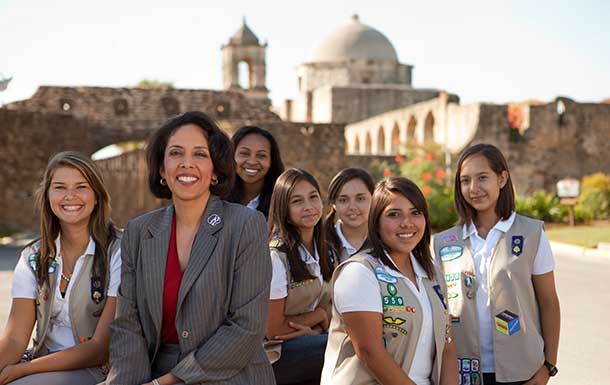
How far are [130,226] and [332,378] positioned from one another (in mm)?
1143

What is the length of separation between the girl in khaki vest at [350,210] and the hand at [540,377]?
4.86 ft

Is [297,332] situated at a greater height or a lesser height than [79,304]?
lesser

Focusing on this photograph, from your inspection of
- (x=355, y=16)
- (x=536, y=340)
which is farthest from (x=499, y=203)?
(x=355, y=16)

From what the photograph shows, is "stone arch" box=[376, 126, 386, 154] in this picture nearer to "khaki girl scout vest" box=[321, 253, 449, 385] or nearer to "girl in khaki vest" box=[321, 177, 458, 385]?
"girl in khaki vest" box=[321, 177, 458, 385]

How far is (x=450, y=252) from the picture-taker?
13.8 feet

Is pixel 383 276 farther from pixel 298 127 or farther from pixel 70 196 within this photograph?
pixel 298 127

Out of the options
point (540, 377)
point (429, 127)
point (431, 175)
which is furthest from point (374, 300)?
point (429, 127)

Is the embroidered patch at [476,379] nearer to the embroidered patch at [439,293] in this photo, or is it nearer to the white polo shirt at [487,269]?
the white polo shirt at [487,269]

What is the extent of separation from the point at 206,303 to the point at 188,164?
641 millimetres

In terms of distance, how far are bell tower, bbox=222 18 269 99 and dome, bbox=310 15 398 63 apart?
6.36 metres

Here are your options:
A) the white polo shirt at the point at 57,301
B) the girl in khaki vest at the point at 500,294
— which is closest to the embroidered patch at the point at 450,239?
the girl in khaki vest at the point at 500,294

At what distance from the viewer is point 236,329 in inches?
132

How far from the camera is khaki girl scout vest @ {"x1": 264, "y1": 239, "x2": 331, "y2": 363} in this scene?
14.4ft

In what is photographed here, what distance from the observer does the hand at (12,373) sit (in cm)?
382
